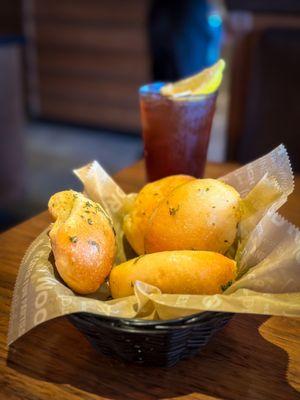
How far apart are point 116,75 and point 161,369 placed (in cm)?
331

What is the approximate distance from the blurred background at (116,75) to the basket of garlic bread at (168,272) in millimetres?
1026

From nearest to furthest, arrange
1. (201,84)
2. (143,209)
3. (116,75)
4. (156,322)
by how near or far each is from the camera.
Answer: (156,322)
(143,209)
(201,84)
(116,75)

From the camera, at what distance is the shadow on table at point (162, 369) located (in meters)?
0.45

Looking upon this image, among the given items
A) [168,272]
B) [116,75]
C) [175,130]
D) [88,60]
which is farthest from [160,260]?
[88,60]

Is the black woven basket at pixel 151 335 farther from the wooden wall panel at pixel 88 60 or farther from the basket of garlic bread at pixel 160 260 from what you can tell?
the wooden wall panel at pixel 88 60

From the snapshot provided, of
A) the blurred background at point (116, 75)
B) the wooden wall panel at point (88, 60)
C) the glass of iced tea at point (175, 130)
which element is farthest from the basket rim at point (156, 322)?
the wooden wall panel at point (88, 60)

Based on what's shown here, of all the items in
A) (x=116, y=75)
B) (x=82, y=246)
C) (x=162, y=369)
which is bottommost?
(x=116, y=75)

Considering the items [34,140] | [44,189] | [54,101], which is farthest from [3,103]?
A: [54,101]

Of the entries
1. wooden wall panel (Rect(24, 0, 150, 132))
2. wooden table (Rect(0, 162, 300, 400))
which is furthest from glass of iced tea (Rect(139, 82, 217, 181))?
wooden wall panel (Rect(24, 0, 150, 132))

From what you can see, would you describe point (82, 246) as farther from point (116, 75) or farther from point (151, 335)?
point (116, 75)

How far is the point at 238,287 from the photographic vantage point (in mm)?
464

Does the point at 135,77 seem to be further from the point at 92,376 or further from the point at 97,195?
the point at 92,376

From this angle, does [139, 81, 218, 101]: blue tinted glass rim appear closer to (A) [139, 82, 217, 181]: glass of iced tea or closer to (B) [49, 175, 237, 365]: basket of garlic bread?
(A) [139, 82, 217, 181]: glass of iced tea

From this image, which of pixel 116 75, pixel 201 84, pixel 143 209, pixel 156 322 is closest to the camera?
pixel 156 322
